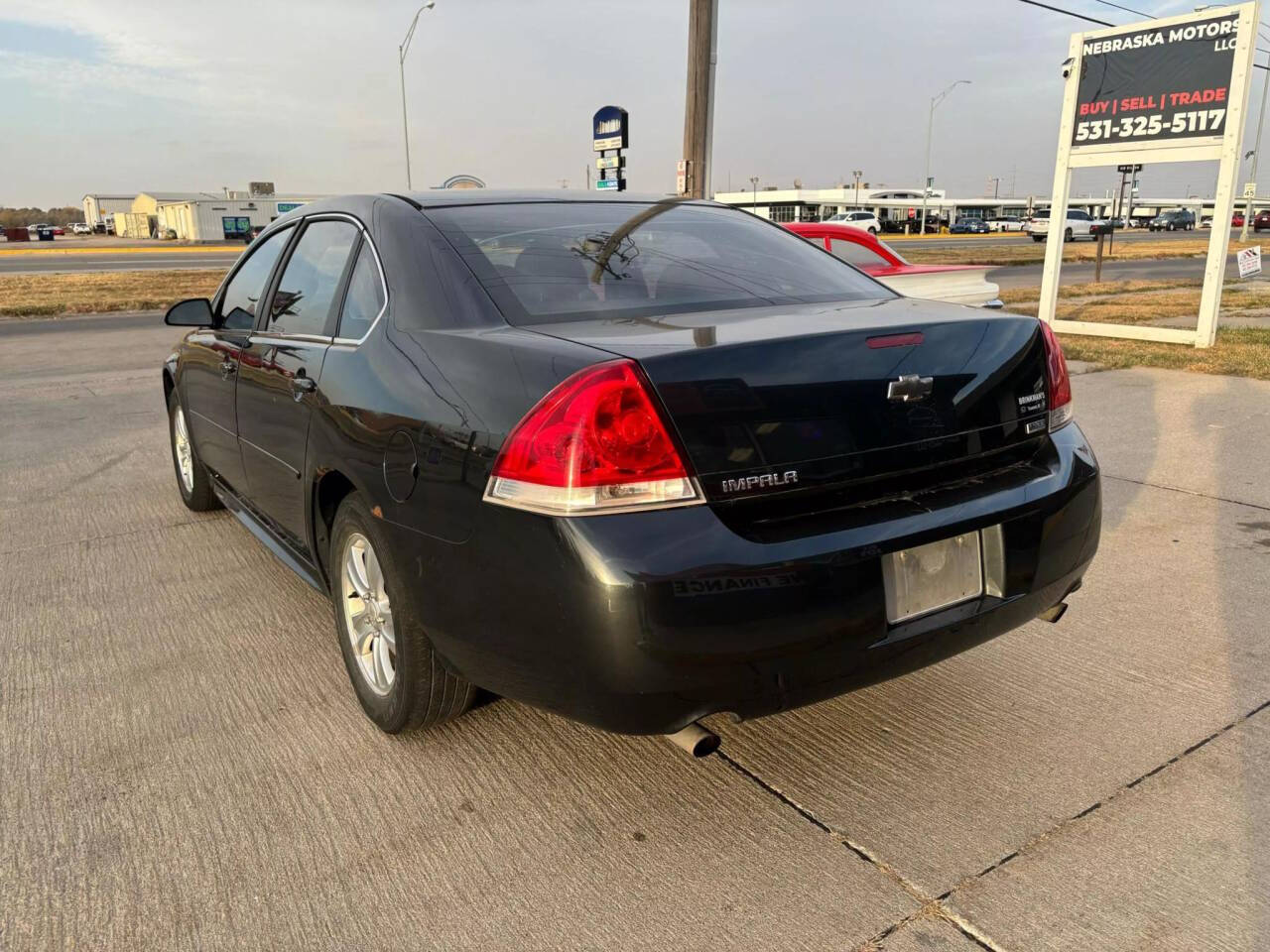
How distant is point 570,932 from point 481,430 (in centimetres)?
111

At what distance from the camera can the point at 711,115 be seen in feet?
40.3

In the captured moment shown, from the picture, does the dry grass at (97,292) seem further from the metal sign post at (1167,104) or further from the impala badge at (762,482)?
the impala badge at (762,482)

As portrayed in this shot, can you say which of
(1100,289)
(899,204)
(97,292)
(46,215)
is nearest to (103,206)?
(46,215)

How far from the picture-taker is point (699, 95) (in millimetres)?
12141

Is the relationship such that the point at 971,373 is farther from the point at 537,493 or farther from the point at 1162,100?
the point at 1162,100

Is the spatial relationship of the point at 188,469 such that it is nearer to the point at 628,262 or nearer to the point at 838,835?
the point at 628,262

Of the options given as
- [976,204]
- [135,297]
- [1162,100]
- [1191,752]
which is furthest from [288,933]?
[976,204]

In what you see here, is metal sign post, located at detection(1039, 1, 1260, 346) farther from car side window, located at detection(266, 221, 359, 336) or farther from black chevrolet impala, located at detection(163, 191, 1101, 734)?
car side window, located at detection(266, 221, 359, 336)

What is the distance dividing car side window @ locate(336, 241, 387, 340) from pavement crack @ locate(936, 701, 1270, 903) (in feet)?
7.01

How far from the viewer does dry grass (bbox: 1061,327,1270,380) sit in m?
9.14

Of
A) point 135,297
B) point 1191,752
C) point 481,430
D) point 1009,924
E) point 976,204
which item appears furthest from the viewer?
point 976,204

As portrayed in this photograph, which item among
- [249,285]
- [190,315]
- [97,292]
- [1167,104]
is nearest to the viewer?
[249,285]

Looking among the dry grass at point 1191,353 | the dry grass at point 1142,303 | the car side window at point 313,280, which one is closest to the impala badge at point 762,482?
the car side window at point 313,280

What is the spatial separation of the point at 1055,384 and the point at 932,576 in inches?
33.3
